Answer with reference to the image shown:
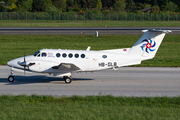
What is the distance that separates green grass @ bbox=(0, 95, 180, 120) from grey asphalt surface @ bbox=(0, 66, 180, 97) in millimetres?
1670

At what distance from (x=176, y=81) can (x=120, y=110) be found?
30.3 feet

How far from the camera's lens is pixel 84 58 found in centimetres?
1955

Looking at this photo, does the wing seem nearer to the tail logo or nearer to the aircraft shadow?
the aircraft shadow

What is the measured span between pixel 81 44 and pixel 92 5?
98029mm

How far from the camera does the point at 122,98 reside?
14.9m

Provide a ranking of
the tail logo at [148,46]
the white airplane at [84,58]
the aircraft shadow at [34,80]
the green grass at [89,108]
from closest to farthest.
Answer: the green grass at [89,108] < the white airplane at [84,58] < the tail logo at [148,46] < the aircraft shadow at [34,80]

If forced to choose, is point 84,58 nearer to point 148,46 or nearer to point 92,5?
point 148,46

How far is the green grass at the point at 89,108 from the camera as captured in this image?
37.6ft

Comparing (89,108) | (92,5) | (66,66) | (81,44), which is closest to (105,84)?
(66,66)

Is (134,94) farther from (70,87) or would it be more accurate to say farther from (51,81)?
(51,81)

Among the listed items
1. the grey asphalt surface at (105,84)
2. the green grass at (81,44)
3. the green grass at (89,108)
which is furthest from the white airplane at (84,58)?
the green grass at (81,44)

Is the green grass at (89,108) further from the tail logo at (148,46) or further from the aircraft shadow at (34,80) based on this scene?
the tail logo at (148,46)

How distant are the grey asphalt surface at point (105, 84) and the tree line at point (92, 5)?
265ft

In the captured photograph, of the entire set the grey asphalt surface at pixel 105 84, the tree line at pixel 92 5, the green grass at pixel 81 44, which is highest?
the tree line at pixel 92 5
